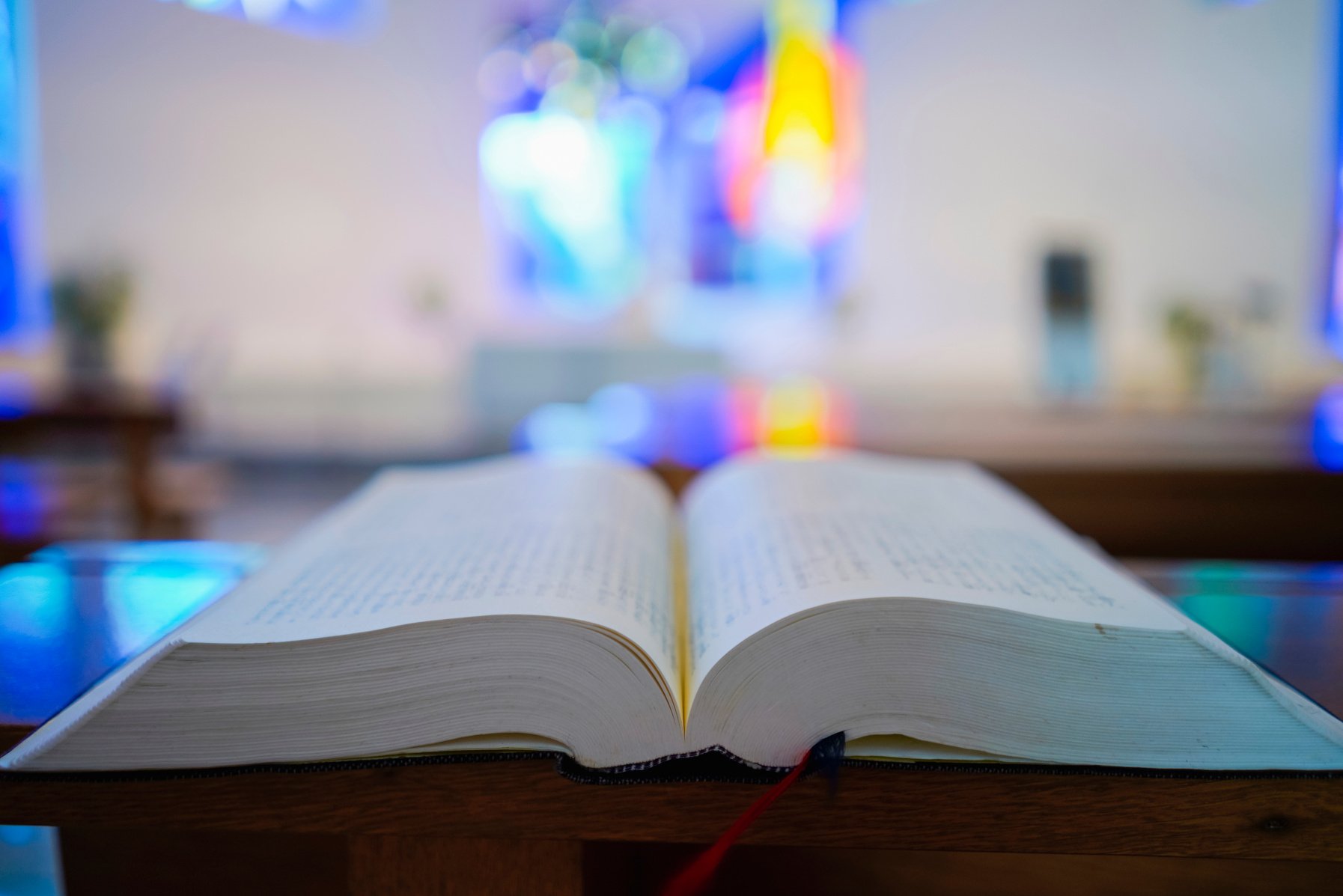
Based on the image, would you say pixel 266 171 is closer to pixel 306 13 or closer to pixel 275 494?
pixel 306 13

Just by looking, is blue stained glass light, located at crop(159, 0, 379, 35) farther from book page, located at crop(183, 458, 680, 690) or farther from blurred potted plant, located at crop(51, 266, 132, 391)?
book page, located at crop(183, 458, 680, 690)

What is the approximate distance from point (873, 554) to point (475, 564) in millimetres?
166

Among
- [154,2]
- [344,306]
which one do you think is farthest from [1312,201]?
[154,2]

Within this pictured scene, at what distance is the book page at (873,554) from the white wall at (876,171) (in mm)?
4648

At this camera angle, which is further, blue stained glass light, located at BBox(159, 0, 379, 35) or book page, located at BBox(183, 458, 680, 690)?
blue stained glass light, located at BBox(159, 0, 379, 35)

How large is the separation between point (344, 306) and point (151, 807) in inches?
199

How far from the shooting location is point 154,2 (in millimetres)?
4828

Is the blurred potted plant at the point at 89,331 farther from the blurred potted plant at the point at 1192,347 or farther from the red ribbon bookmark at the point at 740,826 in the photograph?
the red ribbon bookmark at the point at 740,826

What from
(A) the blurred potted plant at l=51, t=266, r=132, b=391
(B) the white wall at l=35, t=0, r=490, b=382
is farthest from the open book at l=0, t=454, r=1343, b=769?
(B) the white wall at l=35, t=0, r=490, b=382

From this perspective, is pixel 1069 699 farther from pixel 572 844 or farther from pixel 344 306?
pixel 344 306

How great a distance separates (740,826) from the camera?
30 centimetres

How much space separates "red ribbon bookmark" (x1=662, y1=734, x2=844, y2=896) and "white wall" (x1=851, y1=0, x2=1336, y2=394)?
16.1ft

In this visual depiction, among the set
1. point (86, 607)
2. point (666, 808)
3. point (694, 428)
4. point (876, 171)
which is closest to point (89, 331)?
point (694, 428)

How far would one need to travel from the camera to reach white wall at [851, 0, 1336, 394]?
481cm
